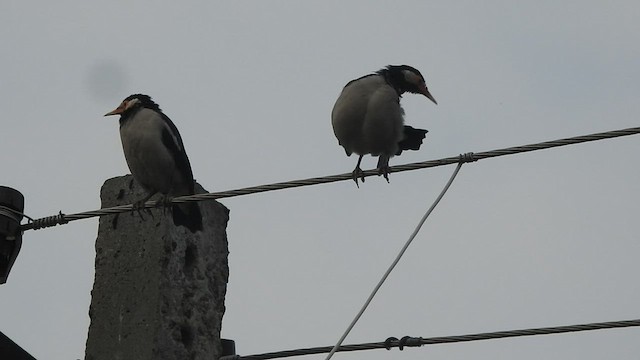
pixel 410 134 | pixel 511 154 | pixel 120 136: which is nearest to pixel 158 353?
pixel 511 154

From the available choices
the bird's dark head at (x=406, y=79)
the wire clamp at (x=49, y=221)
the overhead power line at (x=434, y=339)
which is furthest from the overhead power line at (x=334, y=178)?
the bird's dark head at (x=406, y=79)

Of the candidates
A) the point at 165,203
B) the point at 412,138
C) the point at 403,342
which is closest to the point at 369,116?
the point at 412,138

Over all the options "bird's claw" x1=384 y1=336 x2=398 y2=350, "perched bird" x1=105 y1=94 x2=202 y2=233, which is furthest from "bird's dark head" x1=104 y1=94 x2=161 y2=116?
"bird's claw" x1=384 y1=336 x2=398 y2=350

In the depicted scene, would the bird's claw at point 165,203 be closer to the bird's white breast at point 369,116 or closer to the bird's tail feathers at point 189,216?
the bird's tail feathers at point 189,216

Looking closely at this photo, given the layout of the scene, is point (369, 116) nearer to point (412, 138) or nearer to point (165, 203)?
point (412, 138)

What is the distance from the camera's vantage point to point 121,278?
22.2 ft

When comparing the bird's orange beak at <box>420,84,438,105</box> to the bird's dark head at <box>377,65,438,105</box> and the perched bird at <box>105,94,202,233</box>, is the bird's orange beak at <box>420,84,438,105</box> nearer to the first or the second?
the bird's dark head at <box>377,65,438,105</box>

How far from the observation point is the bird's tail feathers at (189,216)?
667 centimetres

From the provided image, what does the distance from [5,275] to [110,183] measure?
0.96m

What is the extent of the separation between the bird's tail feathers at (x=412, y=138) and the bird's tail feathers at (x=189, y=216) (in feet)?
7.90

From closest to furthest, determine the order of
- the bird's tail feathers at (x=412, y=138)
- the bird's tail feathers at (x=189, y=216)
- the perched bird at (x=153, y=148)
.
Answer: the bird's tail feathers at (x=189, y=216)
the perched bird at (x=153, y=148)
the bird's tail feathers at (x=412, y=138)

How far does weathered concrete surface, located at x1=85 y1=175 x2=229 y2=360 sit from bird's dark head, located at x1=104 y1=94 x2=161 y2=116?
171 centimetres

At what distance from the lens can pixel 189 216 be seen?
6.99 meters

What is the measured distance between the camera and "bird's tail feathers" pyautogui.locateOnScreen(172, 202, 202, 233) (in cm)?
667
